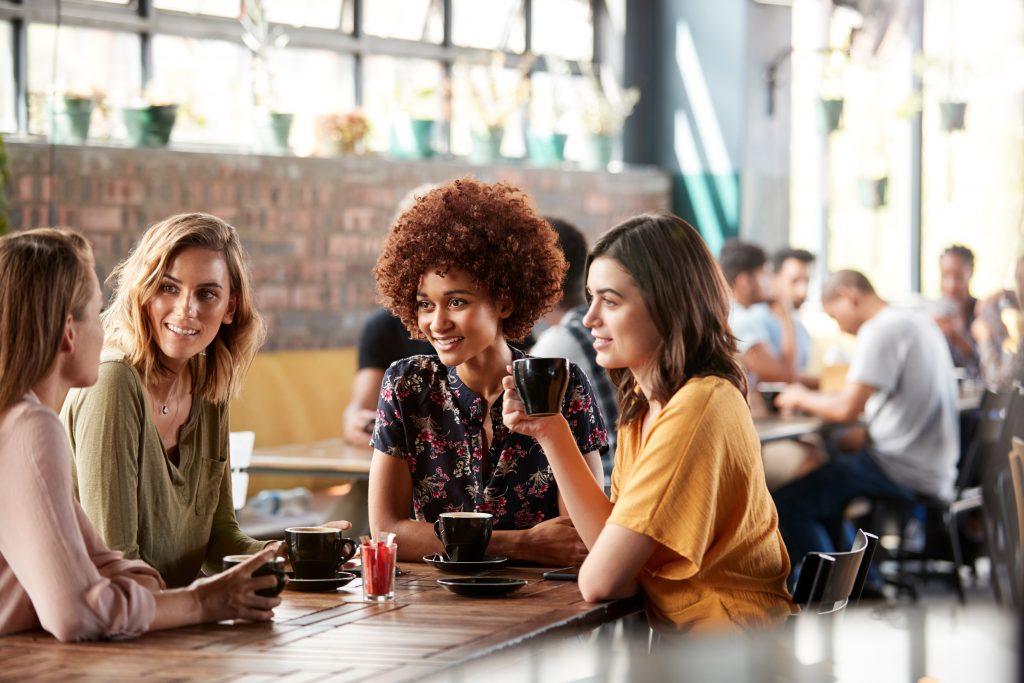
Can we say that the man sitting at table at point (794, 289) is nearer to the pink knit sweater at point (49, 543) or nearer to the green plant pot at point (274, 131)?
the green plant pot at point (274, 131)

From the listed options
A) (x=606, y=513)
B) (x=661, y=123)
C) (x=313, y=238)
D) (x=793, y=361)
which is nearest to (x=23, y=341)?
(x=606, y=513)

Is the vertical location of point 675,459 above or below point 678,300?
below

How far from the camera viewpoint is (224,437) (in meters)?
2.27

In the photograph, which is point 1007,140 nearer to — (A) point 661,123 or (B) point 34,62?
(B) point 34,62

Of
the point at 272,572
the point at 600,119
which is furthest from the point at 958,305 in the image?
the point at 272,572

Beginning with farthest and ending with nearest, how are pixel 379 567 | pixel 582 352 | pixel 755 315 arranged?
pixel 755 315, pixel 582 352, pixel 379 567

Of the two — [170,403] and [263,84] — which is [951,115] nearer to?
[263,84]

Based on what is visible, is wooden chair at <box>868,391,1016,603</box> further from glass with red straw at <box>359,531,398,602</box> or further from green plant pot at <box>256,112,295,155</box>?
glass with red straw at <box>359,531,398,602</box>

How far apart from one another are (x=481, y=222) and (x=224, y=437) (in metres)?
0.58

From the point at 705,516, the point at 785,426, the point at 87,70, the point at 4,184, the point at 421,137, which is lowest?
the point at 785,426

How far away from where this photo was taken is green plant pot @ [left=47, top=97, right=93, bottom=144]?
5.36 metres

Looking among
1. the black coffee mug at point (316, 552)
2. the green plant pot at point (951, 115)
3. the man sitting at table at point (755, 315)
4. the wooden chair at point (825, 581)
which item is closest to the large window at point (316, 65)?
the man sitting at table at point (755, 315)

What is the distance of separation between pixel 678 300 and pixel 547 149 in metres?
5.63

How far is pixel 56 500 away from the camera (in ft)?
5.02
